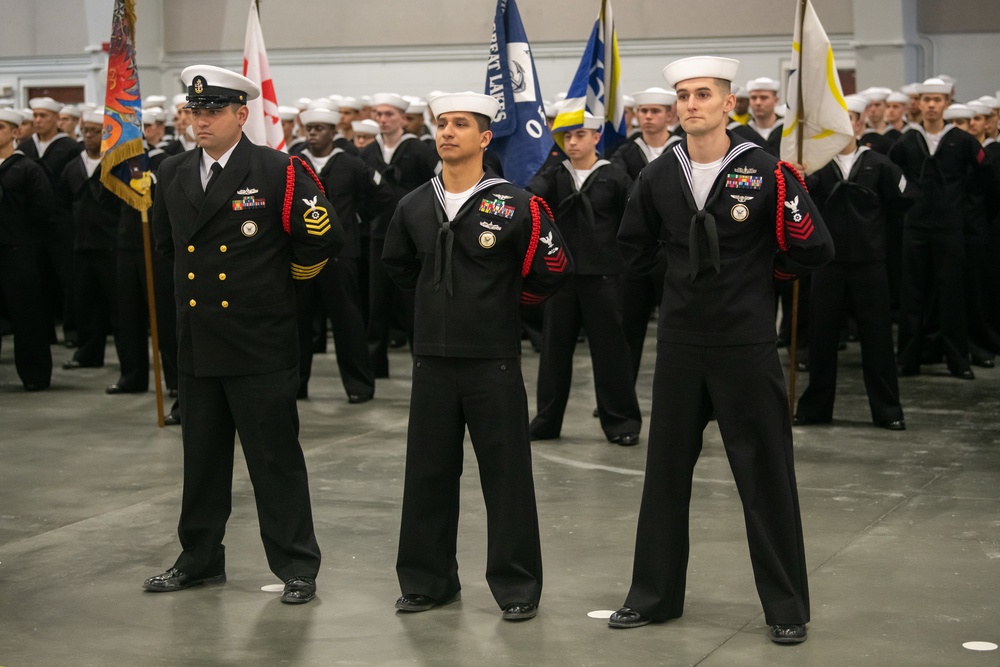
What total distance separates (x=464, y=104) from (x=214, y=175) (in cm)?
105

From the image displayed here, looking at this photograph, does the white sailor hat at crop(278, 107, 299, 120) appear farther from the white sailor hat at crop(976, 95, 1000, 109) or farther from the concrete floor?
the white sailor hat at crop(976, 95, 1000, 109)

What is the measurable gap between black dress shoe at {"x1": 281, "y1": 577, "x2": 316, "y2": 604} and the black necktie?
5.19 feet

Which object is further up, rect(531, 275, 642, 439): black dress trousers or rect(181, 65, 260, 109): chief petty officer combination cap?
rect(181, 65, 260, 109): chief petty officer combination cap

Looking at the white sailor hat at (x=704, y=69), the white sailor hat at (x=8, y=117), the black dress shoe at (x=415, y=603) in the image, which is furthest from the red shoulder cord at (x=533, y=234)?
the white sailor hat at (x=8, y=117)

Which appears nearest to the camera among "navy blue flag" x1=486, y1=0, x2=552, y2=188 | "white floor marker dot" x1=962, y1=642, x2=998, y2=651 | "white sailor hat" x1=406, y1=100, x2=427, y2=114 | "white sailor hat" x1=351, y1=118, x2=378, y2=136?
"white floor marker dot" x1=962, y1=642, x2=998, y2=651

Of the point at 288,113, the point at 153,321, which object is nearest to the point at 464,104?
the point at 153,321

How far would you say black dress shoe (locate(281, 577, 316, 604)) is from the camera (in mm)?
5625

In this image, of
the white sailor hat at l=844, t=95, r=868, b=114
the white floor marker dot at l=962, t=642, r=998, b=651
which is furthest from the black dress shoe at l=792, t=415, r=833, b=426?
the white floor marker dot at l=962, t=642, r=998, b=651

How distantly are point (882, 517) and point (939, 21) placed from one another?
12623mm

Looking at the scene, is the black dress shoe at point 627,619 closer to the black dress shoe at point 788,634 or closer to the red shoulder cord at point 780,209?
the black dress shoe at point 788,634

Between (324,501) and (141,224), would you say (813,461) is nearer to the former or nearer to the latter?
(324,501)

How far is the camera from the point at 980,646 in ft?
16.4

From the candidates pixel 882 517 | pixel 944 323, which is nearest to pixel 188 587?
pixel 882 517

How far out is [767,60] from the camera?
18.5 meters
